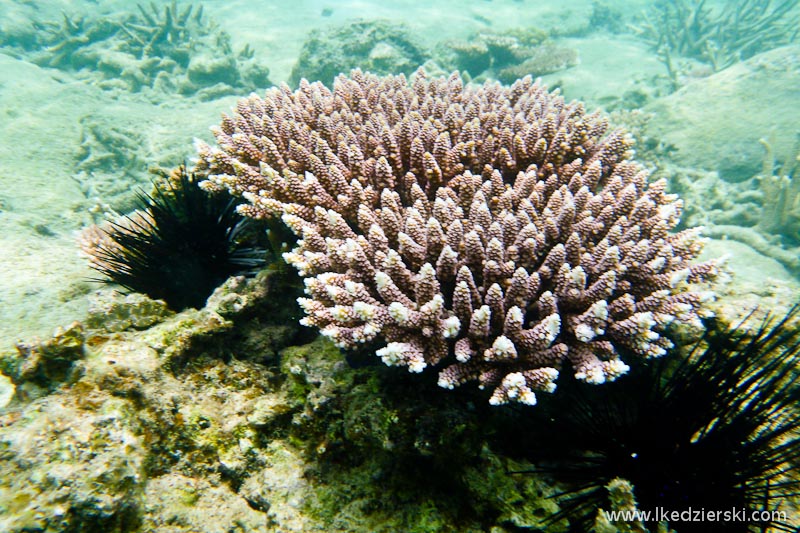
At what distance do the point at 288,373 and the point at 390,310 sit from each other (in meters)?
0.99

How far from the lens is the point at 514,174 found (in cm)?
293

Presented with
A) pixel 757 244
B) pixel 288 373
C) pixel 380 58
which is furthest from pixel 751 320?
pixel 380 58

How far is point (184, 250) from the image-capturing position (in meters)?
2.80

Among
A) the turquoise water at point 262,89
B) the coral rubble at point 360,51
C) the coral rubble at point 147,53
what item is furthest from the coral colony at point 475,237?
the coral rubble at point 147,53

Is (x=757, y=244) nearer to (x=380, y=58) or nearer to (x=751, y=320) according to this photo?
(x=751, y=320)

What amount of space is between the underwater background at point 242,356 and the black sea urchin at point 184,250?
0.27 meters

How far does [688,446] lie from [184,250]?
10.5 ft

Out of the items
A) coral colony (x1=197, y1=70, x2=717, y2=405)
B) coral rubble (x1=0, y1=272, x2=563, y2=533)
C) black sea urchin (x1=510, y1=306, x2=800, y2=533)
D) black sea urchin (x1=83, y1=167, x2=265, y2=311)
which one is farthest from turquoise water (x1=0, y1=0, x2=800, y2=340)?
black sea urchin (x1=510, y1=306, x2=800, y2=533)

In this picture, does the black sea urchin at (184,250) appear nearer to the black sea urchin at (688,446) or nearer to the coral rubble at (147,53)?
the black sea urchin at (688,446)

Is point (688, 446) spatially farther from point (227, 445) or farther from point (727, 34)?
point (727, 34)

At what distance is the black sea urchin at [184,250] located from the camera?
275cm

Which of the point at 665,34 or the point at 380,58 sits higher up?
the point at 665,34

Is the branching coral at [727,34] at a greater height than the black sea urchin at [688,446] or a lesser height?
greater

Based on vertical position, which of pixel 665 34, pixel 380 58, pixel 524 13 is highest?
pixel 524 13
